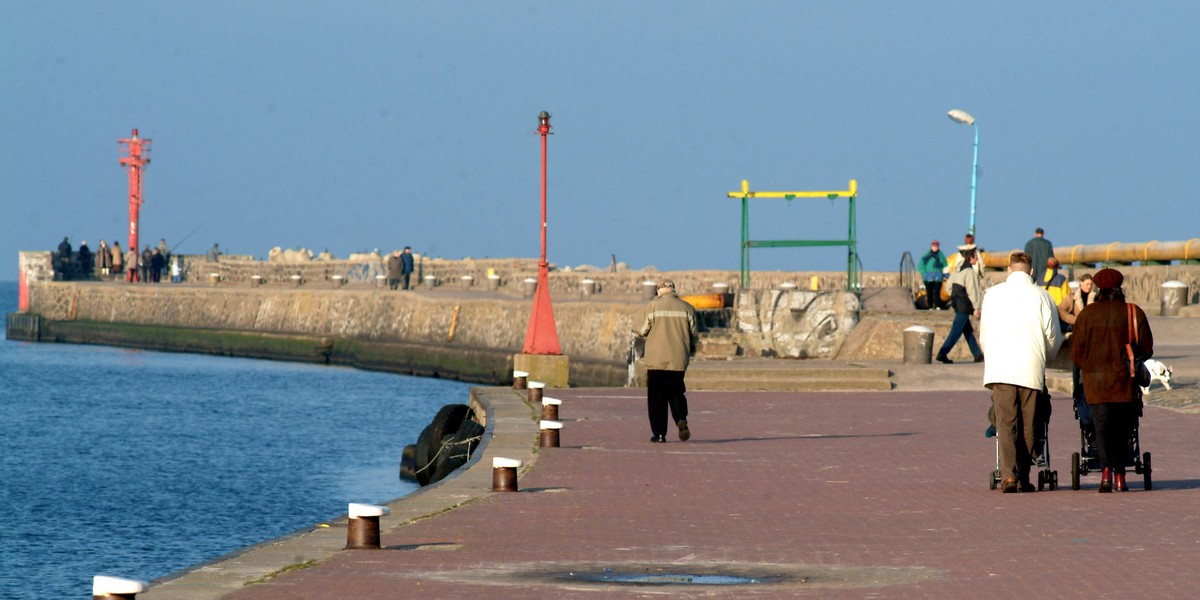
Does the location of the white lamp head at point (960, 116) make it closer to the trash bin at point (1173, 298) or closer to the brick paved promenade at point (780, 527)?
the trash bin at point (1173, 298)

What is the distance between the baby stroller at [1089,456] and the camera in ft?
38.9

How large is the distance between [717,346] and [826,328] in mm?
1842

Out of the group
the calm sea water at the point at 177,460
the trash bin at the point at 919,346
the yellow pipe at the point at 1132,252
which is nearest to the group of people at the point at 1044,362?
the calm sea water at the point at 177,460

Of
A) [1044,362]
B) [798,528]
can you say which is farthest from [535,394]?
[798,528]

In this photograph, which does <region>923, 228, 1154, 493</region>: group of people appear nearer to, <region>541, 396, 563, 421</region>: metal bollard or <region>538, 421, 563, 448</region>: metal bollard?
<region>538, 421, 563, 448</region>: metal bollard

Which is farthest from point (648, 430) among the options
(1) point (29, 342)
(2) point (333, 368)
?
(1) point (29, 342)

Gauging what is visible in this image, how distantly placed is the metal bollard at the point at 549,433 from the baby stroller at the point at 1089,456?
14.8 ft

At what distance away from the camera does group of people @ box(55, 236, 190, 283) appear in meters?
71.9

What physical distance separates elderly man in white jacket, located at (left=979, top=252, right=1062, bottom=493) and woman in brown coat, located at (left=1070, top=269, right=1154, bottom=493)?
256mm

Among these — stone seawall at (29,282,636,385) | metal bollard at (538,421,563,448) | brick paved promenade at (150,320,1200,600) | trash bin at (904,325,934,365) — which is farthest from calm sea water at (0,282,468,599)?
trash bin at (904,325,934,365)

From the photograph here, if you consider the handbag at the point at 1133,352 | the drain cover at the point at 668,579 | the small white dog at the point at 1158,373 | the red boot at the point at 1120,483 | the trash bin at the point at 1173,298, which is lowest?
the drain cover at the point at 668,579

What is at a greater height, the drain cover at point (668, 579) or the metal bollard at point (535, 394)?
the metal bollard at point (535, 394)

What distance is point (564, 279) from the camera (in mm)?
57031

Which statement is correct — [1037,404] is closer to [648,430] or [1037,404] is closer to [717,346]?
[648,430]
